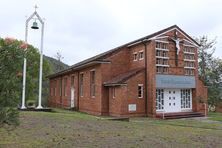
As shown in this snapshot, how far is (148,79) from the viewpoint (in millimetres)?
26688

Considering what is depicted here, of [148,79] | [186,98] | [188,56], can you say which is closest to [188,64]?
[188,56]

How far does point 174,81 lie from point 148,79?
265 centimetres

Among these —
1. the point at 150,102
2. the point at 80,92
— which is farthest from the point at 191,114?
the point at 80,92

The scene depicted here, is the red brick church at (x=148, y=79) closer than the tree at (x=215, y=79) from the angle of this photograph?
Yes

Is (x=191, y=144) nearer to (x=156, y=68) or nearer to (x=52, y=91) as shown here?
(x=156, y=68)

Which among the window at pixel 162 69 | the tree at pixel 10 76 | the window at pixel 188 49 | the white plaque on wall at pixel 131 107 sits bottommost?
the white plaque on wall at pixel 131 107

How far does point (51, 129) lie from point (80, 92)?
19868 mm

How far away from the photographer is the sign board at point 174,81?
26.8 metres

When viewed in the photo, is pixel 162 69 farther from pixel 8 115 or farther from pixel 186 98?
pixel 8 115


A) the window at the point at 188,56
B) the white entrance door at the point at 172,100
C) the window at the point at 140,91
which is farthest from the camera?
the window at the point at 188,56

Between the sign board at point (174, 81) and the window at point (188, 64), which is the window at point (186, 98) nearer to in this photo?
the sign board at point (174, 81)

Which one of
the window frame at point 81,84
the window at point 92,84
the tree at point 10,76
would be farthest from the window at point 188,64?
the tree at point 10,76

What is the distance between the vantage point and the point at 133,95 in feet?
85.3

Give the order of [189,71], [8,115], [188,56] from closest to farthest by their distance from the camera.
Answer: [8,115], [189,71], [188,56]
